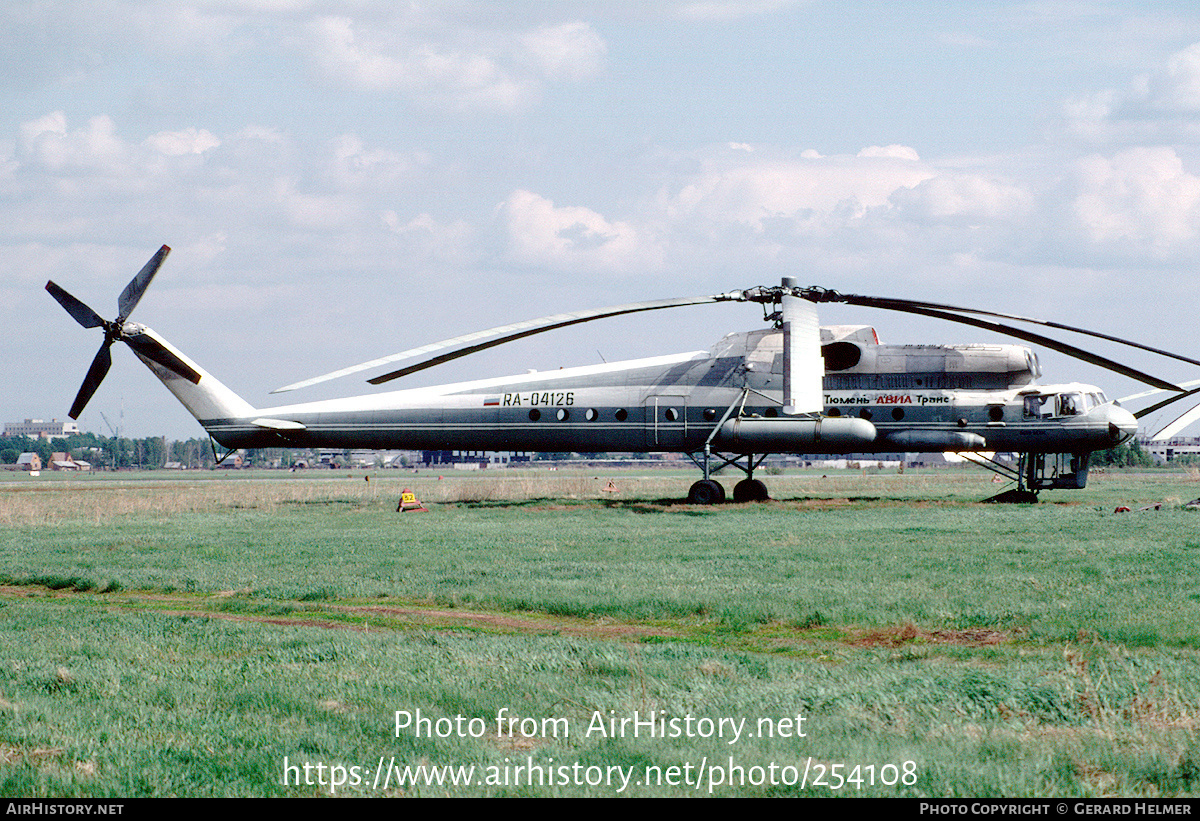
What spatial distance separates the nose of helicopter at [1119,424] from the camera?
1281 inches

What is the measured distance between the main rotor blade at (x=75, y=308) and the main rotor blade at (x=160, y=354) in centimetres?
95

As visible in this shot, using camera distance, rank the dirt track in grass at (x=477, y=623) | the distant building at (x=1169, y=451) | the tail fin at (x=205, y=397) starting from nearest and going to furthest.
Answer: the dirt track in grass at (x=477, y=623) → the tail fin at (x=205, y=397) → the distant building at (x=1169, y=451)

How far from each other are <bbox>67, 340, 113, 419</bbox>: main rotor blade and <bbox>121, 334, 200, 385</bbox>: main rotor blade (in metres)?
0.73

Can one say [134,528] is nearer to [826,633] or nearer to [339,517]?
[339,517]

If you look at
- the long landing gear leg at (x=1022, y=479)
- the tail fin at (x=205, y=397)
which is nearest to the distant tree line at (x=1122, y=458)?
the long landing gear leg at (x=1022, y=479)

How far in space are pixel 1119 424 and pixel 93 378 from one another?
30.8 m

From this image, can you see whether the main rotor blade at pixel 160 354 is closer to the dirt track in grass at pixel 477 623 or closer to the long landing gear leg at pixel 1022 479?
the dirt track in grass at pixel 477 623

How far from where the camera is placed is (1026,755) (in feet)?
21.6

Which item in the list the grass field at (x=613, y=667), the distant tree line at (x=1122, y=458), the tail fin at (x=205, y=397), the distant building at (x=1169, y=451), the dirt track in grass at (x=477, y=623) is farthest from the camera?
the distant building at (x=1169, y=451)

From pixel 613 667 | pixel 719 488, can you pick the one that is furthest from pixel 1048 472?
pixel 613 667

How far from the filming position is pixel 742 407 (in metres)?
31.9

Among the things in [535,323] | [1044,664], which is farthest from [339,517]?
[1044,664]

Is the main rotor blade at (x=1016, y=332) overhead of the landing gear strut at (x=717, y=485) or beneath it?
overhead
